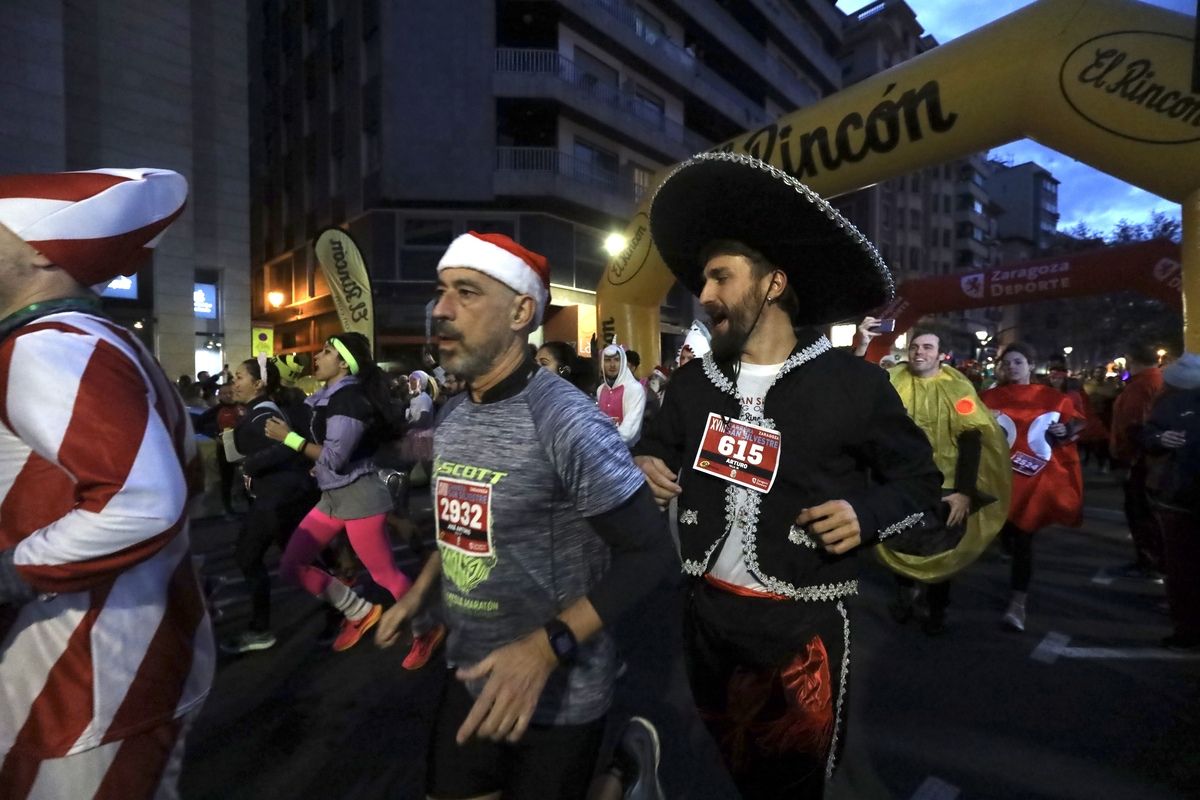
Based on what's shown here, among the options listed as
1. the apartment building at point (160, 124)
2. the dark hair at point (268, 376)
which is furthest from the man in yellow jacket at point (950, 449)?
the apartment building at point (160, 124)

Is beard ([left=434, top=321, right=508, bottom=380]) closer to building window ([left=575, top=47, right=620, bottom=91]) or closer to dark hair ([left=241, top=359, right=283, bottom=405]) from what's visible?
dark hair ([left=241, top=359, right=283, bottom=405])

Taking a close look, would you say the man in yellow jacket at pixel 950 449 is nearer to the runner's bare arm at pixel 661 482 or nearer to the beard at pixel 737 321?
the beard at pixel 737 321

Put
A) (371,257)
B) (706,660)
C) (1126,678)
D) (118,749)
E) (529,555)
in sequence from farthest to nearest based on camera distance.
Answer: (371,257), (1126,678), (706,660), (529,555), (118,749)

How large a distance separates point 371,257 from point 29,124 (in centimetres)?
851

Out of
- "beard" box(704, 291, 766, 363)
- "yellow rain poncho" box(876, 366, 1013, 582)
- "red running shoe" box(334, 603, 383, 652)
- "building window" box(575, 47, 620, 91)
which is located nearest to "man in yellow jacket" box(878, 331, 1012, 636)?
"yellow rain poncho" box(876, 366, 1013, 582)

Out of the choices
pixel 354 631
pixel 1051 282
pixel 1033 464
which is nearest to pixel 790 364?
pixel 354 631

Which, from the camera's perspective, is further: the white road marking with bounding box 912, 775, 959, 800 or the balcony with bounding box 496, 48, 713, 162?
the balcony with bounding box 496, 48, 713, 162

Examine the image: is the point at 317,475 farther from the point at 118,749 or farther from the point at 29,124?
the point at 29,124

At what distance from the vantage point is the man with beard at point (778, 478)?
6.31 feet

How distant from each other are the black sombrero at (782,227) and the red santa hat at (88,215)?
1.49m

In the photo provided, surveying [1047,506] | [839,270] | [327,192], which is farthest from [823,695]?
[327,192]

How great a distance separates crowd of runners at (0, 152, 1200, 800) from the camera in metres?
1.38

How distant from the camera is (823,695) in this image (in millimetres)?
1917

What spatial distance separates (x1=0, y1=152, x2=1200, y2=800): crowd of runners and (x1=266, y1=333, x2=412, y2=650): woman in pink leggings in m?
2.17
